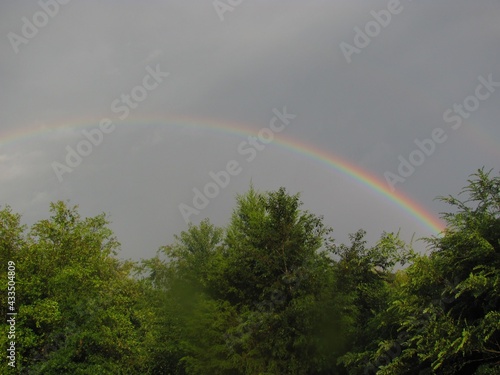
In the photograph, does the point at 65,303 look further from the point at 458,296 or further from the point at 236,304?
the point at 458,296

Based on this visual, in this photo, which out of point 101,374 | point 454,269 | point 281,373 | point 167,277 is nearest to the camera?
point 454,269

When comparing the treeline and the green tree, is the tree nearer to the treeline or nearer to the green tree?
the treeline

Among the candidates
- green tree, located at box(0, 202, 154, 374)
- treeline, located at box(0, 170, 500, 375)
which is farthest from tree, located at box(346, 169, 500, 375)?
green tree, located at box(0, 202, 154, 374)

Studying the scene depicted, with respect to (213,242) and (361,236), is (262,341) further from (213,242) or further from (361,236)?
(213,242)

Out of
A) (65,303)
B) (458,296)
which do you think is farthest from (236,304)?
(458,296)

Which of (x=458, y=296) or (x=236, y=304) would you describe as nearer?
(x=458, y=296)

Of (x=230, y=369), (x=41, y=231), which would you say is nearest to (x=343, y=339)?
(x=230, y=369)

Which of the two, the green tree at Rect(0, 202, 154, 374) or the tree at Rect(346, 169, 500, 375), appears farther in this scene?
the green tree at Rect(0, 202, 154, 374)

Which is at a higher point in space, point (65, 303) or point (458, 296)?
point (65, 303)

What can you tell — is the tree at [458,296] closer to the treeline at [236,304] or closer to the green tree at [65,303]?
the treeline at [236,304]

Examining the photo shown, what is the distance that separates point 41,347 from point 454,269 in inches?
737

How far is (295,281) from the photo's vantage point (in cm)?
2109

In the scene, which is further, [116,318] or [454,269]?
[116,318]

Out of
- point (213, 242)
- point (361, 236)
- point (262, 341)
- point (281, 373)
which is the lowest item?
point (281, 373)
